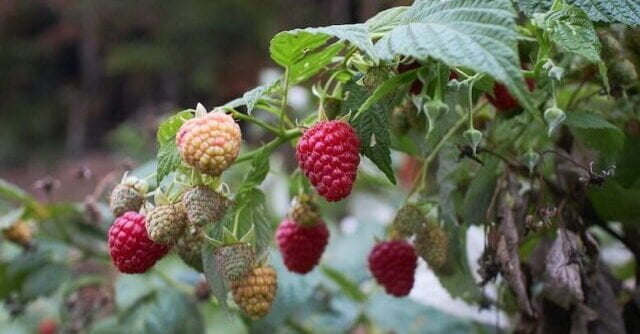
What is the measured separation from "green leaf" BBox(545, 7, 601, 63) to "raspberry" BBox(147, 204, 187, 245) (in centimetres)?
33

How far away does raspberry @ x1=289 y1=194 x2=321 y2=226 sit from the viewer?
2.85ft

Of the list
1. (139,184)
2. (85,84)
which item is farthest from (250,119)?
(85,84)

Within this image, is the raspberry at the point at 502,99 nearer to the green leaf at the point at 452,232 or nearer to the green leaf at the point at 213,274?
the green leaf at the point at 452,232

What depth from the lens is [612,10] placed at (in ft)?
2.27

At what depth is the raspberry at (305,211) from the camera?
87cm

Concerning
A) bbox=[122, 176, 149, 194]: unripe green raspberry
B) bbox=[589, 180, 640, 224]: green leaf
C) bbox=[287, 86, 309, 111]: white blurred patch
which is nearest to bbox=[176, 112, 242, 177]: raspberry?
bbox=[122, 176, 149, 194]: unripe green raspberry

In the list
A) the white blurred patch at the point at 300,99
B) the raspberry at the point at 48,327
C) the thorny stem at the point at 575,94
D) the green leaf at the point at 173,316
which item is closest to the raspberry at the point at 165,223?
the thorny stem at the point at 575,94

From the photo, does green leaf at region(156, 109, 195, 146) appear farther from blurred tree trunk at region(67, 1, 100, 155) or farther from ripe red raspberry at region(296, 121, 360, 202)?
blurred tree trunk at region(67, 1, 100, 155)

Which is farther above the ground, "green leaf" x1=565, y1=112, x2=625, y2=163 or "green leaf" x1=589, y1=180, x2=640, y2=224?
"green leaf" x1=565, y1=112, x2=625, y2=163

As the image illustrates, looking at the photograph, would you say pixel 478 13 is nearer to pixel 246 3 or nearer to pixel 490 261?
pixel 490 261

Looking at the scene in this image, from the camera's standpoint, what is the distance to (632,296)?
964 mm

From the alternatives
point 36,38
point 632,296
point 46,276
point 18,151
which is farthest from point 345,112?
point 36,38

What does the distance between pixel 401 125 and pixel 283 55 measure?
0.21 meters

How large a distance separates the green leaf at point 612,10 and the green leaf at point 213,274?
0.38 metres
